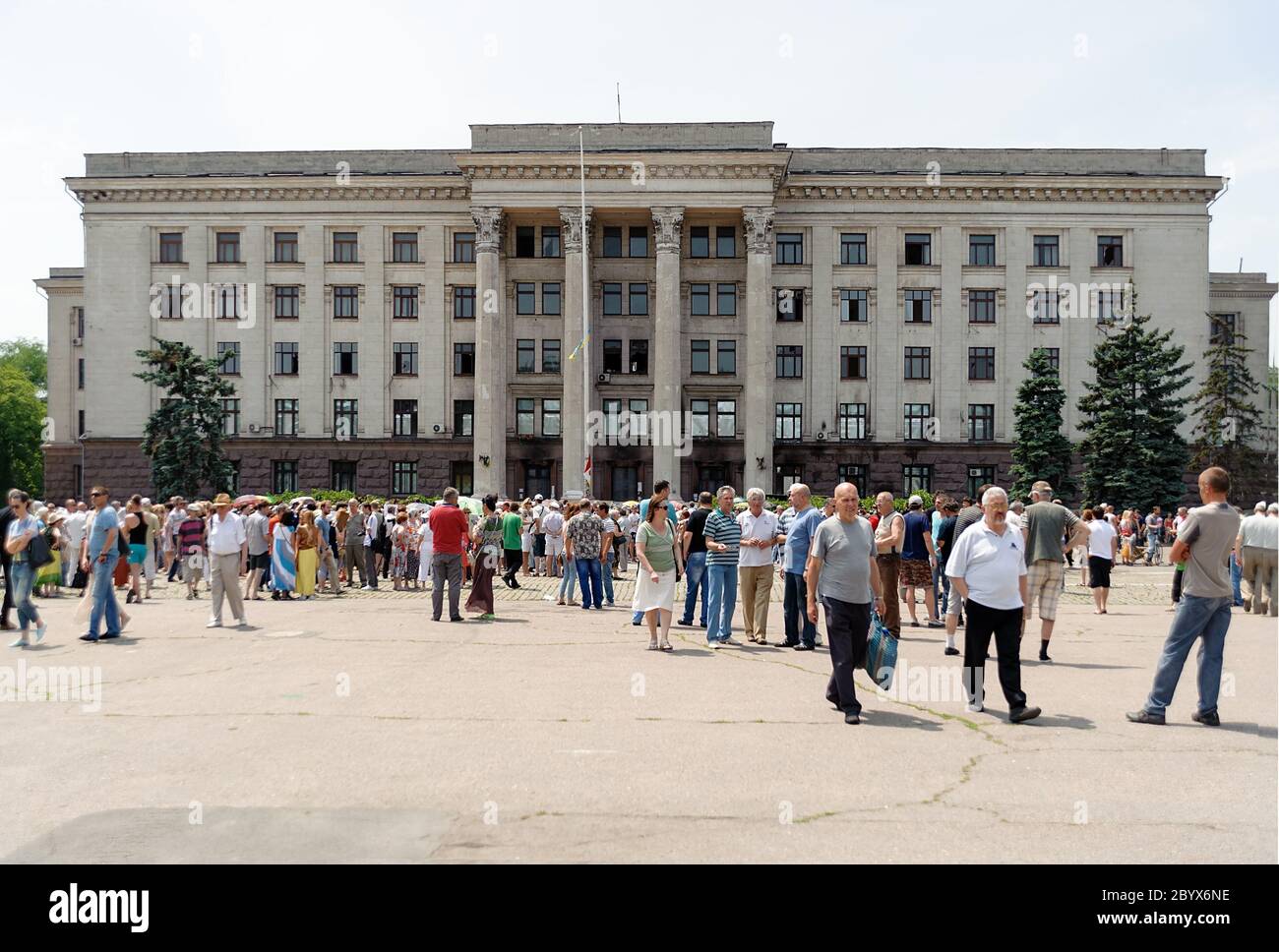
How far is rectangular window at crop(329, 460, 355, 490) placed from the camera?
187ft

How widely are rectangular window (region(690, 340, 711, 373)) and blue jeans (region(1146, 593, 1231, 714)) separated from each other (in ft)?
157

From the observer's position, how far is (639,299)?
186 ft

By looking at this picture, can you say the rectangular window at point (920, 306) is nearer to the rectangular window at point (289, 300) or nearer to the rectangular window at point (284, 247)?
the rectangular window at point (289, 300)

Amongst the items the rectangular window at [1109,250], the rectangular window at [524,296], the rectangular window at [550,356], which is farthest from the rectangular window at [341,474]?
the rectangular window at [1109,250]

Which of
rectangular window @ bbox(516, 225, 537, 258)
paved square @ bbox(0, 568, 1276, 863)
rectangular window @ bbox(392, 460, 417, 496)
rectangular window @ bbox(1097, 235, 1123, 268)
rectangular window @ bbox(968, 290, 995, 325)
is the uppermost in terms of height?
rectangular window @ bbox(516, 225, 537, 258)

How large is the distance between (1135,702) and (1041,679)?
1.55m

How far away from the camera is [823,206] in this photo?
185 feet

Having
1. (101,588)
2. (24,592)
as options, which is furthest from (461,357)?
(24,592)

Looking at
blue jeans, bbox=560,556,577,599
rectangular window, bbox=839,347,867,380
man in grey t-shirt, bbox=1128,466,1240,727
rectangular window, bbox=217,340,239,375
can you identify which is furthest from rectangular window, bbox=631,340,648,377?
man in grey t-shirt, bbox=1128,466,1240,727

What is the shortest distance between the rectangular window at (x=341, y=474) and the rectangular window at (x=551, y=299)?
13.2 m

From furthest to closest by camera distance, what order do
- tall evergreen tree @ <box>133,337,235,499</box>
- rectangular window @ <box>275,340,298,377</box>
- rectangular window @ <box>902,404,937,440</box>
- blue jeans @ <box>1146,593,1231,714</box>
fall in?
1. rectangular window @ <box>275,340,298,377</box>
2. rectangular window @ <box>902,404,937,440</box>
3. tall evergreen tree @ <box>133,337,235,499</box>
4. blue jeans @ <box>1146,593,1231,714</box>

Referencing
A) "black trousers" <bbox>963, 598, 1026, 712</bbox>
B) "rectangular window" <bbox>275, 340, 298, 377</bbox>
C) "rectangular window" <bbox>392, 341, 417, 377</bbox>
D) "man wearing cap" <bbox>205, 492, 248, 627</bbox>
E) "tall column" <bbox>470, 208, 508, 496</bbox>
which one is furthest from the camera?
"rectangular window" <bbox>275, 340, 298, 377</bbox>

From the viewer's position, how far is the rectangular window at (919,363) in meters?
56.8

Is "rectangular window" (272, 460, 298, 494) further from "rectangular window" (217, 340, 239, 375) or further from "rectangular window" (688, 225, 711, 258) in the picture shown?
"rectangular window" (688, 225, 711, 258)
